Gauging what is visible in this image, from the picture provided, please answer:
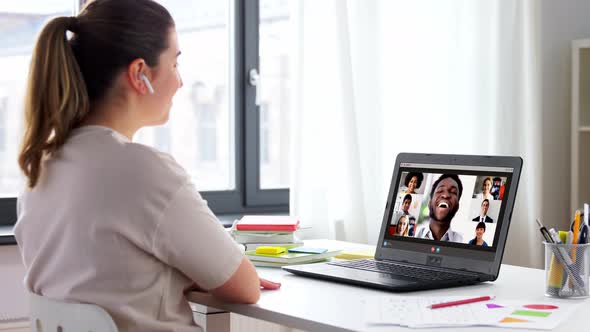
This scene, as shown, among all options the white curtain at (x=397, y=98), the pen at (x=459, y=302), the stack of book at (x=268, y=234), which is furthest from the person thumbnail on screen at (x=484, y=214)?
the white curtain at (x=397, y=98)

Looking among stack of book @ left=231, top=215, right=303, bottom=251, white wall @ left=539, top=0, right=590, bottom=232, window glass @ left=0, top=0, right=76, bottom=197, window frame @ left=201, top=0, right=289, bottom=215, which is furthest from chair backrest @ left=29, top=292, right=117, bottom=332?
white wall @ left=539, top=0, right=590, bottom=232

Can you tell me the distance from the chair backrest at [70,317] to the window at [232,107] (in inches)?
62.5

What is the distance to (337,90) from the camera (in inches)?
112

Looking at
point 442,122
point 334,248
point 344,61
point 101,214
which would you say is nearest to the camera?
point 101,214

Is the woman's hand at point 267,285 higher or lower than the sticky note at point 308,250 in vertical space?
lower

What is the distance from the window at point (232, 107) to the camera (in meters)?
3.12

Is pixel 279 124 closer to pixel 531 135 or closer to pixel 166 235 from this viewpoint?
pixel 531 135

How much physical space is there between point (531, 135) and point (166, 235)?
2.10 m

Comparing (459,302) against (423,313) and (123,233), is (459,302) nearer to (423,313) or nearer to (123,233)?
(423,313)

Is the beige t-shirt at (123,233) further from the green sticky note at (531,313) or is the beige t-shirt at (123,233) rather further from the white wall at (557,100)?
the white wall at (557,100)

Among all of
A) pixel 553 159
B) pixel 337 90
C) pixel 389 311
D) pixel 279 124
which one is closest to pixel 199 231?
pixel 389 311

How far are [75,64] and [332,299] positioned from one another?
645 millimetres

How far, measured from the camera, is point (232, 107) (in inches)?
126

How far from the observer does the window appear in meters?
3.12
